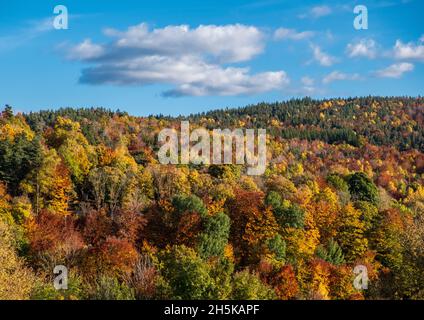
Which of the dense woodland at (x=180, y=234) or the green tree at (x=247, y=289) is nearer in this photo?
the green tree at (x=247, y=289)

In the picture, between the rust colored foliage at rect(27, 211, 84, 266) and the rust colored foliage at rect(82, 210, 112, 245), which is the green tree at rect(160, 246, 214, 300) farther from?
the rust colored foliage at rect(82, 210, 112, 245)

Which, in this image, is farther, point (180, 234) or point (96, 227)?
point (180, 234)

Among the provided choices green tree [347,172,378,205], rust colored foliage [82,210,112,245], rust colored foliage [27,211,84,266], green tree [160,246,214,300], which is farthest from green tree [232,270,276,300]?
green tree [347,172,378,205]

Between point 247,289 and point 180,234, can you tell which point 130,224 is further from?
point 247,289

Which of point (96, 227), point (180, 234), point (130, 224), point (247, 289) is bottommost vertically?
point (247, 289)

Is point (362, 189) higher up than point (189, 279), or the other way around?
point (362, 189)

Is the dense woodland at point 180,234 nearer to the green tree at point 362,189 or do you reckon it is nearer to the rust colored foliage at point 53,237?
the rust colored foliage at point 53,237

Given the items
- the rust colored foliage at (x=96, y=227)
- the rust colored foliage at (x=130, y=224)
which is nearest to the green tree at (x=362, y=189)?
the rust colored foliage at (x=130, y=224)

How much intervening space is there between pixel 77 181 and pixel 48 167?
8.12 meters

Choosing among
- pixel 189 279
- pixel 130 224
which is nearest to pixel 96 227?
pixel 130 224

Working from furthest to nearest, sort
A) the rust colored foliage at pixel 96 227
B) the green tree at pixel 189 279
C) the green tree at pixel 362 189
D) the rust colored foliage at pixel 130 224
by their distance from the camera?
the green tree at pixel 362 189 → the rust colored foliage at pixel 130 224 → the rust colored foliage at pixel 96 227 → the green tree at pixel 189 279

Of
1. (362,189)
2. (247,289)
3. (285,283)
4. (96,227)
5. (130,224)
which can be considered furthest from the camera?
(362,189)

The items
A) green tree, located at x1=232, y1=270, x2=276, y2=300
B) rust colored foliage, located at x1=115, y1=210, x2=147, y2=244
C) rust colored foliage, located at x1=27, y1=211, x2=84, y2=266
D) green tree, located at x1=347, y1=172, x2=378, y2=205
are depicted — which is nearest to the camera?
green tree, located at x1=232, y1=270, x2=276, y2=300

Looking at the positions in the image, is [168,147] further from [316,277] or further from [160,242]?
[316,277]
